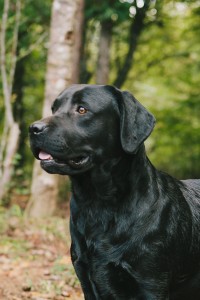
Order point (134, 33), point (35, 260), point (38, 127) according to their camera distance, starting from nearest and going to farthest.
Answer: point (38, 127) → point (35, 260) → point (134, 33)

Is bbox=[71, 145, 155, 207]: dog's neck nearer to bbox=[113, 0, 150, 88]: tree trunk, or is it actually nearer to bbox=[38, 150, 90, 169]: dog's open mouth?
bbox=[38, 150, 90, 169]: dog's open mouth

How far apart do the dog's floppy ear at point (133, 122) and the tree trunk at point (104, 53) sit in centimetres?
815

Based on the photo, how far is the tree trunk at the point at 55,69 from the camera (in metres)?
8.00

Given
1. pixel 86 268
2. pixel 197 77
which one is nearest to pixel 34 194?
pixel 86 268

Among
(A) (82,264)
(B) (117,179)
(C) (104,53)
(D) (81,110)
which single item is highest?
(C) (104,53)

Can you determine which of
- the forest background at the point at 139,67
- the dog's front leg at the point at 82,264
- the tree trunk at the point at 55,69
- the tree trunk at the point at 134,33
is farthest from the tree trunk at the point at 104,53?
the dog's front leg at the point at 82,264

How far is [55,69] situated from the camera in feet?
26.7

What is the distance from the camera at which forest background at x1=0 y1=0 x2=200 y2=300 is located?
20.7 feet

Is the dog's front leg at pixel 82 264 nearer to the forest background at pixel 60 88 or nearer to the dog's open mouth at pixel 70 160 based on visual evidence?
the dog's open mouth at pixel 70 160

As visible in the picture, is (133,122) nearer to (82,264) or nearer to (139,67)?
(82,264)

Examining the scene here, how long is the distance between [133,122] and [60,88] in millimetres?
4693

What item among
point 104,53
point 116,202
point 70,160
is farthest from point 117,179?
point 104,53

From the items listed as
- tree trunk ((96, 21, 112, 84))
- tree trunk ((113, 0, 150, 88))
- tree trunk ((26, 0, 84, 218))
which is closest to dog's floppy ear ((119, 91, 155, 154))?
tree trunk ((26, 0, 84, 218))

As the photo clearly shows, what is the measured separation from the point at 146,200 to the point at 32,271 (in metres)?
2.65
